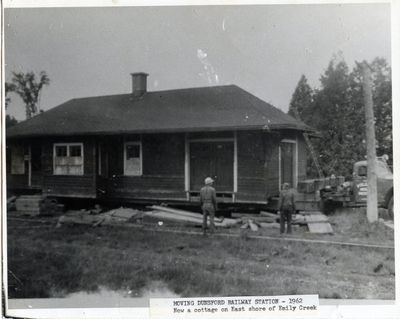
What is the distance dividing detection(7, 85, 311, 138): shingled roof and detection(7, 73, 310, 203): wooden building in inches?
1.2

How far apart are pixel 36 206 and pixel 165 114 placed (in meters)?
4.42

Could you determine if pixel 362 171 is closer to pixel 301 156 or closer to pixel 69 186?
pixel 301 156

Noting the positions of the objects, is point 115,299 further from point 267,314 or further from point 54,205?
point 54,205

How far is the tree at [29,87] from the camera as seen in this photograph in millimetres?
6906

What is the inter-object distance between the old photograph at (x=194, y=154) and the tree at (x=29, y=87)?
4 cm

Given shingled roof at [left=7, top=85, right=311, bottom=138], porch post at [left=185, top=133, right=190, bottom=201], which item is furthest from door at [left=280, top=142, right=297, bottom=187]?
porch post at [left=185, top=133, right=190, bottom=201]

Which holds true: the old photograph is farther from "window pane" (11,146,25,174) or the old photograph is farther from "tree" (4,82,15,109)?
"window pane" (11,146,25,174)

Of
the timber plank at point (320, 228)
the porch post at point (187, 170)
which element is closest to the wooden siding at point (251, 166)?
the porch post at point (187, 170)

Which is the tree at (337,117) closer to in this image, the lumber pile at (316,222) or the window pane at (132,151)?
the lumber pile at (316,222)

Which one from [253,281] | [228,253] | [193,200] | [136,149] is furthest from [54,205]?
[253,281]

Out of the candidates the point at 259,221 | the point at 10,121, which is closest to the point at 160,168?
the point at 259,221

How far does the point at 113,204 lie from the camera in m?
12.6

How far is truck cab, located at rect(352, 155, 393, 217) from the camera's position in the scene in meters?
9.57

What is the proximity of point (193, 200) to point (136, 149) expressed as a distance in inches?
101
